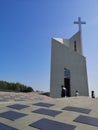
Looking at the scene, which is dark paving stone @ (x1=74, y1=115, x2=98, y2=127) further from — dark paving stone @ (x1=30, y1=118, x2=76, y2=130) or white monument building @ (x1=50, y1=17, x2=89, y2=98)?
white monument building @ (x1=50, y1=17, x2=89, y2=98)

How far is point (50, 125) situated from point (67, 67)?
1545 centimetres

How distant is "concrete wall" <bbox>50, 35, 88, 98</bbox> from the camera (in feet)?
56.6

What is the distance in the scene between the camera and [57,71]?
1817 centimetres

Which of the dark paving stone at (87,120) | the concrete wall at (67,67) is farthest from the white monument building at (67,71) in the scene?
the dark paving stone at (87,120)

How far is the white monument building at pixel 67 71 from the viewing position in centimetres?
1731

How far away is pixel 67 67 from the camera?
59.6 ft

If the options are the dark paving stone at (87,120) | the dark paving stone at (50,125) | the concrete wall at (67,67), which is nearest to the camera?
the dark paving stone at (50,125)

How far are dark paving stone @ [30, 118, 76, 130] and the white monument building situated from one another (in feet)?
46.1

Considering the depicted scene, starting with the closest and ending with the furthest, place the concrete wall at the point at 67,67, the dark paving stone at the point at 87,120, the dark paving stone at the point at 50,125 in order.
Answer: the dark paving stone at the point at 50,125 → the dark paving stone at the point at 87,120 → the concrete wall at the point at 67,67

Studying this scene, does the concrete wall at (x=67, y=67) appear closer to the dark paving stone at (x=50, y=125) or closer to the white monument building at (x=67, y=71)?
the white monument building at (x=67, y=71)

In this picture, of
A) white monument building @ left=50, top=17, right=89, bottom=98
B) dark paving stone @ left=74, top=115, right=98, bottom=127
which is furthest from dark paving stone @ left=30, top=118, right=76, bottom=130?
white monument building @ left=50, top=17, right=89, bottom=98

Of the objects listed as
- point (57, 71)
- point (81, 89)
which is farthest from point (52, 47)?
point (81, 89)

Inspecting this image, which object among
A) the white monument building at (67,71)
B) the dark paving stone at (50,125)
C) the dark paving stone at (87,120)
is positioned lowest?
the dark paving stone at (50,125)

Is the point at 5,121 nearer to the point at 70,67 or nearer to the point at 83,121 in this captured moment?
the point at 83,121
